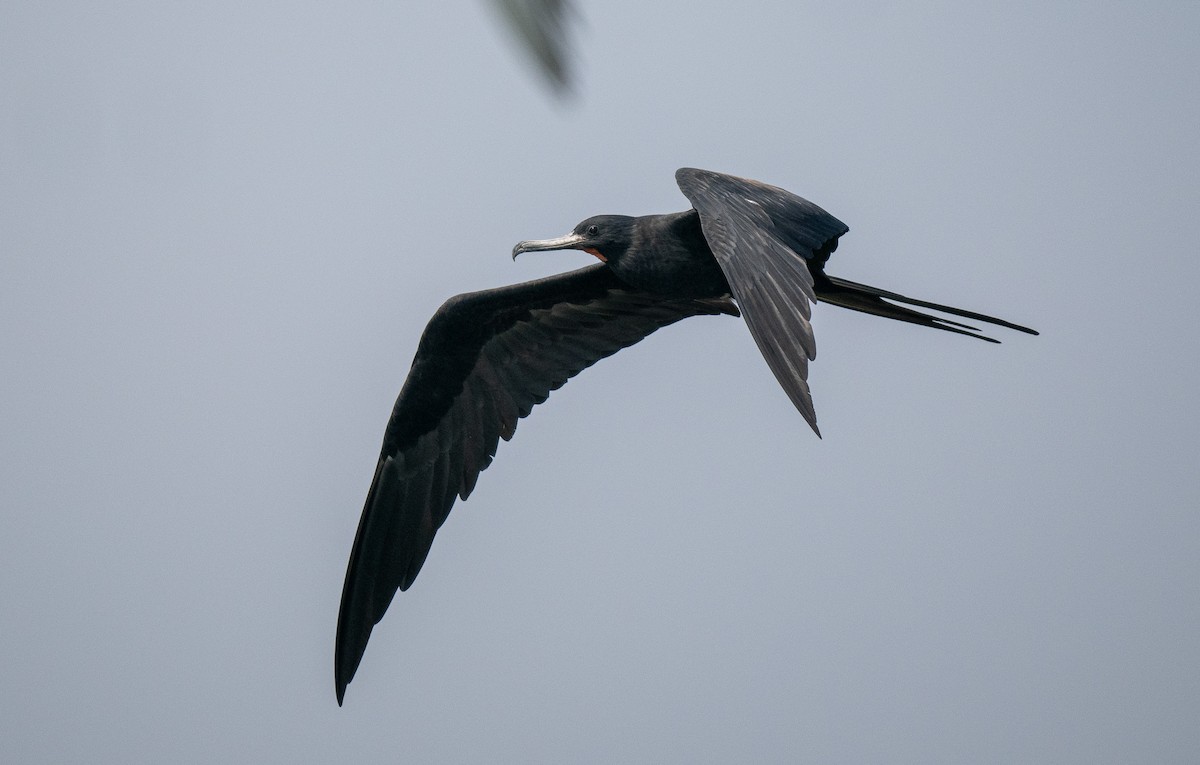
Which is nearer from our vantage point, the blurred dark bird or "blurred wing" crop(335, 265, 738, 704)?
the blurred dark bird

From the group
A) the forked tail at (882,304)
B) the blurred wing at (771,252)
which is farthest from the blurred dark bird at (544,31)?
the forked tail at (882,304)

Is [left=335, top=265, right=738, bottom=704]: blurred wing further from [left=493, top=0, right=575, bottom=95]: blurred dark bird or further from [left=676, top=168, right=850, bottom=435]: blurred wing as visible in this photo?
[left=493, top=0, right=575, bottom=95]: blurred dark bird

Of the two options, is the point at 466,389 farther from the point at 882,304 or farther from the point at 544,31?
the point at 544,31

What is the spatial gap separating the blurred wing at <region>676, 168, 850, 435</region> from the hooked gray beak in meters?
0.89

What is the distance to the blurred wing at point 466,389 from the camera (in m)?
6.55

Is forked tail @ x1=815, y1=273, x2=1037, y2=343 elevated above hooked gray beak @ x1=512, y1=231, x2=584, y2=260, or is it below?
below

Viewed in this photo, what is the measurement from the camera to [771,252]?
4.51m

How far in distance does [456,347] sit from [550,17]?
18.5ft

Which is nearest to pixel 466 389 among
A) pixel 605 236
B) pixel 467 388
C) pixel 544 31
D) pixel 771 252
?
pixel 467 388

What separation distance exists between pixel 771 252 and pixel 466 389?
8.54 ft

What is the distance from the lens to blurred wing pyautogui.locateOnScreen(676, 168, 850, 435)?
3781mm

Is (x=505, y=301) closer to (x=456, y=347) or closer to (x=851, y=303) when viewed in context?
Result: (x=456, y=347)

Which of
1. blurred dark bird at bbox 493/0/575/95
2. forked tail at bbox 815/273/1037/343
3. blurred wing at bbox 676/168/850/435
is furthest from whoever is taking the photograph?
forked tail at bbox 815/273/1037/343

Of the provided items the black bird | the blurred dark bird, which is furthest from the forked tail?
the blurred dark bird
